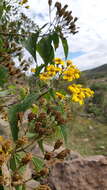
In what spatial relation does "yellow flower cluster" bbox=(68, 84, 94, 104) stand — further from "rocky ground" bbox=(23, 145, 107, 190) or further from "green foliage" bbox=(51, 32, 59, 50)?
"rocky ground" bbox=(23, 145, 107, 190)

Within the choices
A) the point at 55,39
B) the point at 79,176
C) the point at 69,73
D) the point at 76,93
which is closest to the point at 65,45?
the point at 55,39

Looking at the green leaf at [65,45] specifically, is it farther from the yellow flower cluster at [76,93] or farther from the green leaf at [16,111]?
the yellow flower cluster at [76,93]

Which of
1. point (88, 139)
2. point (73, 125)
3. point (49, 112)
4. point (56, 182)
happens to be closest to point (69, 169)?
point (56, 182)

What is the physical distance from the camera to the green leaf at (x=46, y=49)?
90 centimetres

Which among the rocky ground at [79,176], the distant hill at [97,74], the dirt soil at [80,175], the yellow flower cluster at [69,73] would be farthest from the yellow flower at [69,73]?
the distant hill at [97,74]

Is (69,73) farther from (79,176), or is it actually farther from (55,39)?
(79,176)

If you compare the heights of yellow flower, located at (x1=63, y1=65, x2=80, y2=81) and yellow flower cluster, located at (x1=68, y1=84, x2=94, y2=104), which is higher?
yellow flower, located at (x1=63, y1=65, x2=80, y2=81)

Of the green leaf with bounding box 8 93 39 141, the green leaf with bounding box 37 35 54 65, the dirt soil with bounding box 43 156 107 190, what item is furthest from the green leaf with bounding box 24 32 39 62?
the dirt soil with bounding box 43 156 107 190

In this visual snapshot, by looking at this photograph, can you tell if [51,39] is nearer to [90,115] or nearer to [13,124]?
[13,124]

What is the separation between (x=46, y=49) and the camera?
904mm

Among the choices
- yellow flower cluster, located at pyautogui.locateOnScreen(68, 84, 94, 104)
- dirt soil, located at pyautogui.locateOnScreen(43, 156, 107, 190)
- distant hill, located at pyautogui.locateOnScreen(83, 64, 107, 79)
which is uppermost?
distant hill, located at pyautogui.locateOnScreen(83, 64, 107, 79)

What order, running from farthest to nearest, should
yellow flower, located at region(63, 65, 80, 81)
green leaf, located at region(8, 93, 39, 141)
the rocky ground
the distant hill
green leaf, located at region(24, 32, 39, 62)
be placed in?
1. the distant hill
2. the rocky ground
3. yellow flower, located at region(63, 65, 80, 81)
4. green leaf, located at region(24, 32, 39, 62)
5. green leaf, located at region(8, 93, 39, 141)

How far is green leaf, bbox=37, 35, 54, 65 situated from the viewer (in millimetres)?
905

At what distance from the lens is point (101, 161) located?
2.91m
